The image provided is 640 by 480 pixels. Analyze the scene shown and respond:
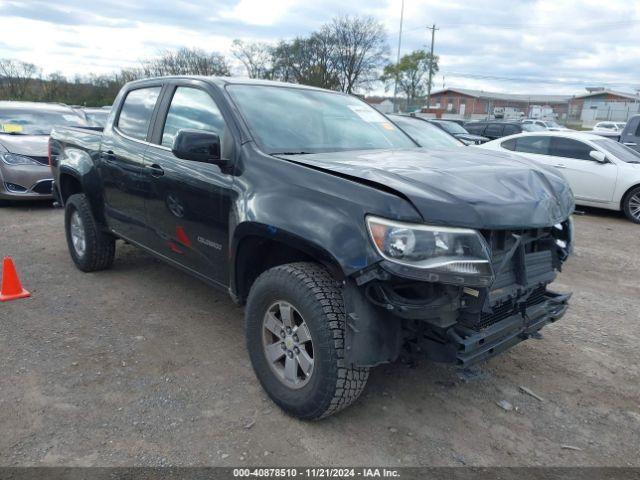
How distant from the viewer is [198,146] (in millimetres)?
2955

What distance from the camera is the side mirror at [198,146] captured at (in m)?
2.93

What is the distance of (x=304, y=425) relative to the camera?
2.80m

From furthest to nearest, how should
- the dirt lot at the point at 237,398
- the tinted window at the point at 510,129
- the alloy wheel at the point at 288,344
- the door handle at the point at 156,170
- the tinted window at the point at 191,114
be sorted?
the tinted window at the point at 510,129
the door handle at the point at 156,170
the tinted window at the point at 191,114
the alloy wheel at the point at 288,344
the dirt lot at the point at 237,398

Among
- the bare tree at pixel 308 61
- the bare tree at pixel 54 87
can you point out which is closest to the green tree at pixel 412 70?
the bare tree at pixel 308 61

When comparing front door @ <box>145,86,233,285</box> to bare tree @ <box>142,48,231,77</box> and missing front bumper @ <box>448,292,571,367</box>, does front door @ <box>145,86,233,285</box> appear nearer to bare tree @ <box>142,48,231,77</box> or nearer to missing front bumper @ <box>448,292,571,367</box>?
missing front bumper @ <box>448,292,571,367</box>

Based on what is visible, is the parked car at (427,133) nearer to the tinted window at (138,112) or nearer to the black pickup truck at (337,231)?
the black pickup truck at (337,231)

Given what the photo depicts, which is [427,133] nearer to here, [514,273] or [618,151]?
[618,151]

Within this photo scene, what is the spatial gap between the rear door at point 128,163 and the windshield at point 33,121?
5.31 m

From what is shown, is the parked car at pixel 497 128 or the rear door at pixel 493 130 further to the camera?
the rear door at pixel 493 130

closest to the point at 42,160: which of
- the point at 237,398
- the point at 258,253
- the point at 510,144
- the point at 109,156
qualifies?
the point at 109,156

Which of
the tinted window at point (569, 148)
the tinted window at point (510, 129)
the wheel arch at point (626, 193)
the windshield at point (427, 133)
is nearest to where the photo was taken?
the windshield at point (427, 133)

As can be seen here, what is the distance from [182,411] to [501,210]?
6.72 feet

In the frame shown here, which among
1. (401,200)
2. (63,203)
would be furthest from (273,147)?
(63,203)

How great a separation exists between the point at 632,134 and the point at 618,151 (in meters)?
4.20
